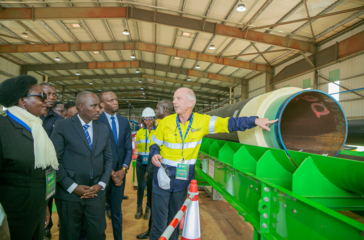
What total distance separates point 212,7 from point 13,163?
898 cm

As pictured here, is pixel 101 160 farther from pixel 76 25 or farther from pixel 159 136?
pixel 76 25

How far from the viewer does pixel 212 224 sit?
396 centimetres

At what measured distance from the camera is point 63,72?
1900 centimetres

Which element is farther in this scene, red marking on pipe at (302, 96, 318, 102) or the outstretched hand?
red marking on pipe at (302, 96, 318, 102)

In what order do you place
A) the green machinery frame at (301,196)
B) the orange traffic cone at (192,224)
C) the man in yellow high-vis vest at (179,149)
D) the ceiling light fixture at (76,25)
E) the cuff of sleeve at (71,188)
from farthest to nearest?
the ceiling light fixture at (76,25)
the man in yellow high-vis vest at (179,149)
the cuff of sleeve at (71,188)
the orange traffic cone at (192,224)
the green machinery frame at (301,196)

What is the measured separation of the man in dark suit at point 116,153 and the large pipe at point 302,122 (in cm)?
160

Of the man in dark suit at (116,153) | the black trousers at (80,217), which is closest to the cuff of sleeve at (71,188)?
the black trousers at (80,217)

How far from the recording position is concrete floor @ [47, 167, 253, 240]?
11.7 ft

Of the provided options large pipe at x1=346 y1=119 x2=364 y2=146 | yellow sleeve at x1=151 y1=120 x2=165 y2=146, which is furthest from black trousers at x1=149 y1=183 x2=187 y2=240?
large pipe at x1=346 y1=119 x2=364 y2=146

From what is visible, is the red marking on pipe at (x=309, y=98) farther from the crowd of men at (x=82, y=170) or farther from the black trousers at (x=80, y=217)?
the black trousers at (x=80, y=217)

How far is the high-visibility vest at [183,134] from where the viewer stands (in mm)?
2416

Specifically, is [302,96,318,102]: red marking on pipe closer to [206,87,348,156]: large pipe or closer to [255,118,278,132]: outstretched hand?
[206,87,348,156]: large pipe

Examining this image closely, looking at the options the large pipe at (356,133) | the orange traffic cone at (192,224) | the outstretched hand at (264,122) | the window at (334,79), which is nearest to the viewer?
the orange traffic cone at (192,224)

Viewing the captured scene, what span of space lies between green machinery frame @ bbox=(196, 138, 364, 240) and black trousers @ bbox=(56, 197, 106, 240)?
55.3 inches
